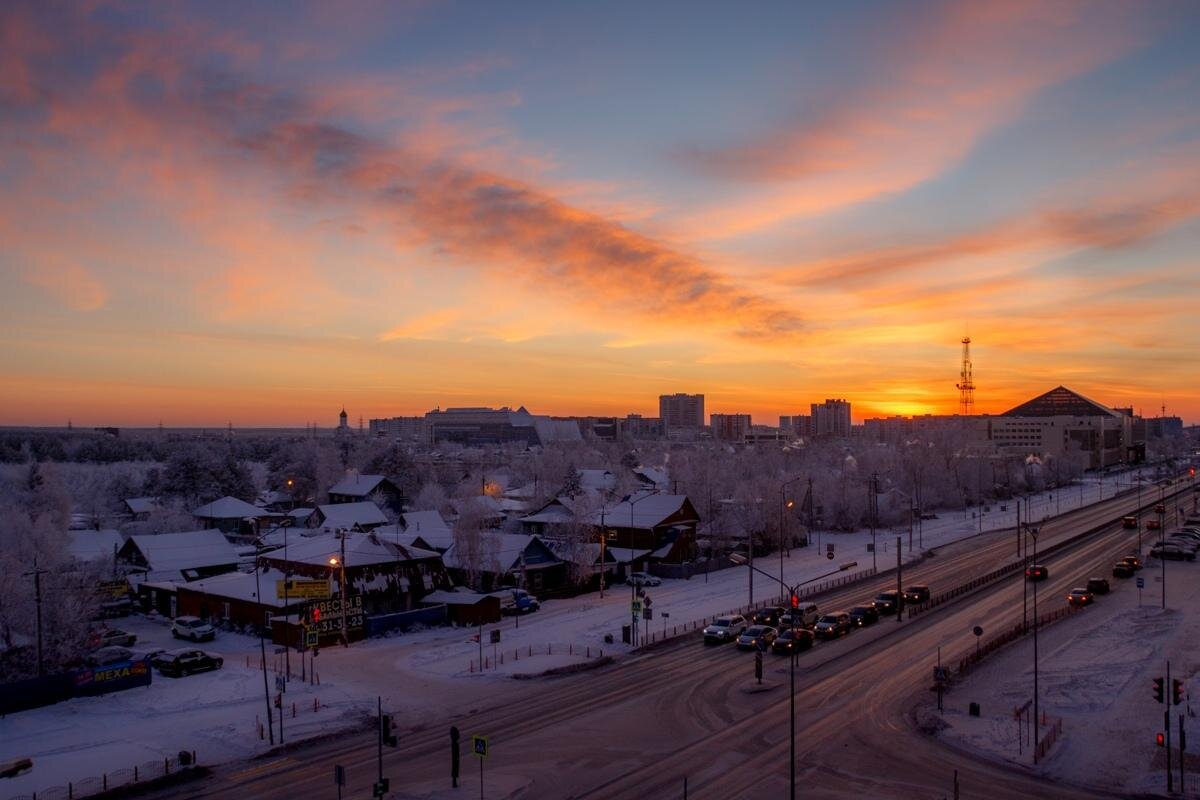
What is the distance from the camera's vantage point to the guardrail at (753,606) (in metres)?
43.9

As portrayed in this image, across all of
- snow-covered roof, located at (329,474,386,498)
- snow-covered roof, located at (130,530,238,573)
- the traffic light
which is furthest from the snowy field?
snow-covered roof, located at (329,474,386,498)

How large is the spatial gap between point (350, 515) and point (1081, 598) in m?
63.5

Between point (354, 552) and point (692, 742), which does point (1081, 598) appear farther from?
point (354, 552)

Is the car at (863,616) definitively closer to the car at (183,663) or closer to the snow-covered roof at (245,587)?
the snow-covered roof at (245,587)

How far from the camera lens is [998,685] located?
35.1 meters

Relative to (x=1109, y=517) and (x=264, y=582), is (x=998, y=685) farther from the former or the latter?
(x=1109, y=517)

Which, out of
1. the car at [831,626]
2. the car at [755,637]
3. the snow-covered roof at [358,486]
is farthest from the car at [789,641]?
the snow-covered roof at [358,486]

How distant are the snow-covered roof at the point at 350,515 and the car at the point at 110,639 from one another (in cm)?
3885

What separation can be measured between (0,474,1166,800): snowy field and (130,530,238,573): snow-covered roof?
419 inches

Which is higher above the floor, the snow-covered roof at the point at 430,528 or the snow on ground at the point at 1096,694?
the snow-covered roof at the point at 430,528

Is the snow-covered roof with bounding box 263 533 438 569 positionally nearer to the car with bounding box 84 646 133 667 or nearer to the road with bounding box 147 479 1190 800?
the car with bounding box 84 646 133 667

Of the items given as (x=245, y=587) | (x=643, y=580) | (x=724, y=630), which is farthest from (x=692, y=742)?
(x=643, y=580)

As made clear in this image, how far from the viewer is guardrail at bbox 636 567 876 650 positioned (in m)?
43.9

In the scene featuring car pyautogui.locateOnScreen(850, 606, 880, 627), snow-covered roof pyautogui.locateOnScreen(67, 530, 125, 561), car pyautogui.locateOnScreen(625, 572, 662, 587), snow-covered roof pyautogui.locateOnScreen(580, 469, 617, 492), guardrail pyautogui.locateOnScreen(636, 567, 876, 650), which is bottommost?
car pyautogui.locateOnScreen(625, 572, 662, 587)
